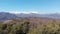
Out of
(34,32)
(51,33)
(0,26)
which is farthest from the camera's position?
(0,26)

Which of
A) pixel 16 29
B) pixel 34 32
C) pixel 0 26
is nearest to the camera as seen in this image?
pixel 34 32

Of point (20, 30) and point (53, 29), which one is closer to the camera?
point (53, 29)

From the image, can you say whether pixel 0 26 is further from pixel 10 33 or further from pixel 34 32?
pixel 34 32

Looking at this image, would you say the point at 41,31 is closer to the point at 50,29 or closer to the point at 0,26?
the point at 50,29

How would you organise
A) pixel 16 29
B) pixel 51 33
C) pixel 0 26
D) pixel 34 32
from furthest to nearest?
1. pixel 0 26
2. pixel 16 29
3. pixel 34 32
4. pixel 51 33

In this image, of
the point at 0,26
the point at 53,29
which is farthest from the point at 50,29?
the point at 0,26

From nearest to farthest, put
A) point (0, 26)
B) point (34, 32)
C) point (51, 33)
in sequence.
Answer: point (51, 33) < point (34, 32) < point (0, 26)

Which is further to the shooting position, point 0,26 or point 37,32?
point 0,26

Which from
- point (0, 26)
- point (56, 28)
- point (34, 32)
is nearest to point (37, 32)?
point (34, 32)
